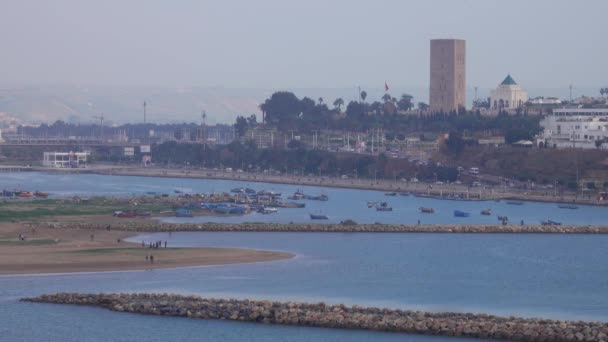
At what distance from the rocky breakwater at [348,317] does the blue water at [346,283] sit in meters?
0.31

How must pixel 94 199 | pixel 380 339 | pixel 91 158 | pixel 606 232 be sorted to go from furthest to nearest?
1. pixel 91 158
2. pixel 94 199
3. pixel 606 232
4. pixel 380 339

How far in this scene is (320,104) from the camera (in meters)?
99.4

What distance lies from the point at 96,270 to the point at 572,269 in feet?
34.9

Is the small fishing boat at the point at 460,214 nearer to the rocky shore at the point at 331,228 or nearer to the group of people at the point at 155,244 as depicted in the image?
the rocky shore at the point at 331,228

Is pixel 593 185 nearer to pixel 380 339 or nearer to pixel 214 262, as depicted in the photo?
pixel 214 262

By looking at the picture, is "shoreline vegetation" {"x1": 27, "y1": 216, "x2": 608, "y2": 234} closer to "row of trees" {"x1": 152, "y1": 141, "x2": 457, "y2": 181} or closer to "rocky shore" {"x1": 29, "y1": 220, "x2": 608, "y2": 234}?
"rocky shore" {"x1": 29, "y1": 220, "x2": 608, "y2": 234}

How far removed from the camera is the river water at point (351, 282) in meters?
22.9

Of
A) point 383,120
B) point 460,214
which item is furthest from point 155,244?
point 383,120

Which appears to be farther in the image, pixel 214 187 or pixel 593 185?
pixel 214 187

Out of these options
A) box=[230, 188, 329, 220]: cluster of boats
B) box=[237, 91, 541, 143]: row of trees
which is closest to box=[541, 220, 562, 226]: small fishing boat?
box=[230, 188, 329, 220]: cluster of boats

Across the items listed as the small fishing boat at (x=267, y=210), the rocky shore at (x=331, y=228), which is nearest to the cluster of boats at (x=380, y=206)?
the small fishing boat at (x=267, y=210)

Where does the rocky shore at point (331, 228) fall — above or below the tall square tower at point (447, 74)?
below

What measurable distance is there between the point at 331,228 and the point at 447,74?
50389 mm

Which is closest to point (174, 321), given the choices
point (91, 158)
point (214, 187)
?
point (214, 187)
